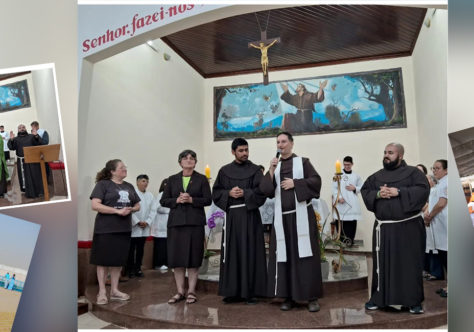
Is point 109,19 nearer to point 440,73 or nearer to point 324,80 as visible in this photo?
point 440,73

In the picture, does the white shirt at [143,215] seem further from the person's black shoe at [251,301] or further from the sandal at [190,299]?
the person's black shoe at [251,301]

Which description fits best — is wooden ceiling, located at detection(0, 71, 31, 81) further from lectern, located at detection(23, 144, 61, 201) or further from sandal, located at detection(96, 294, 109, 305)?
sandal, located at detection(96, 294, 109, 305)

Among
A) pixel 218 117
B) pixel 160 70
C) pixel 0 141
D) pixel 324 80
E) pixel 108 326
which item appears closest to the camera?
pixel 0 141

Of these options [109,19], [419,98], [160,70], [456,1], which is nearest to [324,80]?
[419,98]

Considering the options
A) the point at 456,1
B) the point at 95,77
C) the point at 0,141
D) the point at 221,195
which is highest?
the point at 95,77

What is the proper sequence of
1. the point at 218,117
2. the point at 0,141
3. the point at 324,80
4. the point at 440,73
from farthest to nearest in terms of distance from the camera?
1. the point at 218,117
2. the point at 324,80
3. the point at 440,73
4. the point at 0,141

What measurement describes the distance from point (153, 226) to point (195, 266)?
308 cm

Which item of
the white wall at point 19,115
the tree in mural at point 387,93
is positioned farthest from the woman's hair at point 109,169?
the tree in mural at point 387,93

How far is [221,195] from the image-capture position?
4.64 m

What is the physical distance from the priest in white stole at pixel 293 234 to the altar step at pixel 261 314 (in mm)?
236

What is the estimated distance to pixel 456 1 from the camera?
2.59 m

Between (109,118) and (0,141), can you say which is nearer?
(0,141)

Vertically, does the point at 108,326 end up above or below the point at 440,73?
below

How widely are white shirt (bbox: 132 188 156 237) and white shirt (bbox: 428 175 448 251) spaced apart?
14.7 feet
